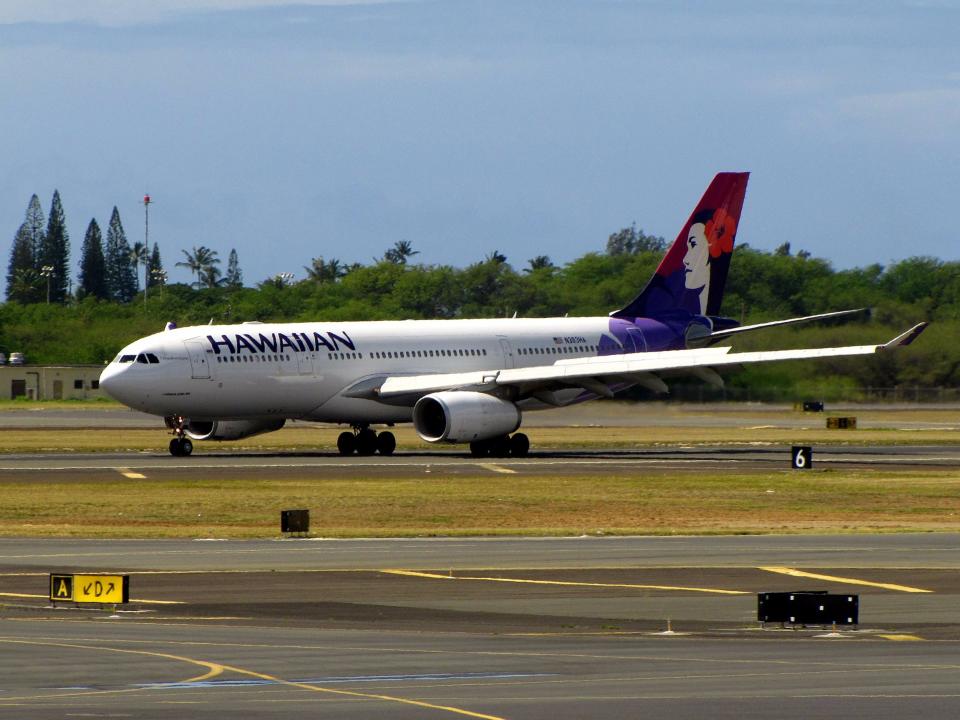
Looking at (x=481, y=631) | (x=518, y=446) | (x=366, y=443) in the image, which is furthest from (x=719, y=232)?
(x=481, y=631)

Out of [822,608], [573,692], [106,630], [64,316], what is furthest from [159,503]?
[64,316]

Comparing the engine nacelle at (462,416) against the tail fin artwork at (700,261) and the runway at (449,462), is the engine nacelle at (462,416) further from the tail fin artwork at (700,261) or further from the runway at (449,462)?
the tail fin artwork at (700,261)

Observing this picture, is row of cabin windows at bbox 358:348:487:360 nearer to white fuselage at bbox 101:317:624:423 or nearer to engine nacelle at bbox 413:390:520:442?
white fuselage at bbox 101:317:624:423

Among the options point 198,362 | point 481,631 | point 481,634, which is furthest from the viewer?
point 198,362

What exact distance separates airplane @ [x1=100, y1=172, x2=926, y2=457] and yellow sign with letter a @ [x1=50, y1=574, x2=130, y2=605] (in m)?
34.0

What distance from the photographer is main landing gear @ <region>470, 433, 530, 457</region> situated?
204 ft

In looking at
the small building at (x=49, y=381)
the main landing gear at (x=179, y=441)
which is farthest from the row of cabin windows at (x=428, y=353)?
the small building at (x=49, y=381)

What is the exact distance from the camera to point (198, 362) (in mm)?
59562

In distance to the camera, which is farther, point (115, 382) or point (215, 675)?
point (115, 382)

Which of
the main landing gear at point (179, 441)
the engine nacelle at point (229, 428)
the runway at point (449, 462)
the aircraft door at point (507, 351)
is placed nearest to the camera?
the runway at point (449, 462)

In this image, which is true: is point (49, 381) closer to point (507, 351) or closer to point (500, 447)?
point (507, 351)

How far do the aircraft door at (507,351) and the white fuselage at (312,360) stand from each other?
0.05 metres

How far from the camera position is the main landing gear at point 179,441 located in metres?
63.6

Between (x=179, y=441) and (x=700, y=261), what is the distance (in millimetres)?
21630
